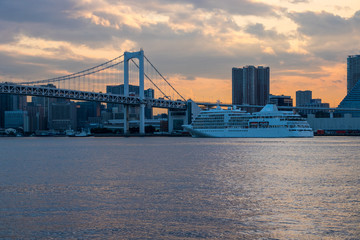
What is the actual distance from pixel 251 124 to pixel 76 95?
104ft

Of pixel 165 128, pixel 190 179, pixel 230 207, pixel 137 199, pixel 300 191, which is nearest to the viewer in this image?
pixel 230 207

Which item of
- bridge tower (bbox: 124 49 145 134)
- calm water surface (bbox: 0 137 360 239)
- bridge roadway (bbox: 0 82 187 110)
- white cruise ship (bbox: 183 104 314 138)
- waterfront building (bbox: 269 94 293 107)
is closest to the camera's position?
calm water surface (bbox: 0 137 360 239)

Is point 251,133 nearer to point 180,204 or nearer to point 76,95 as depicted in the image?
point 76,95

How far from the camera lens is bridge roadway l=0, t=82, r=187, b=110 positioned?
273ft

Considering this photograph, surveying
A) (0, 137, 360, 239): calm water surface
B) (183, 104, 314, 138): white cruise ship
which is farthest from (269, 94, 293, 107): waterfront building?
(0, 137, 360, 239): calm water surface

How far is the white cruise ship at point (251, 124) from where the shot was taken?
7838 centimetres

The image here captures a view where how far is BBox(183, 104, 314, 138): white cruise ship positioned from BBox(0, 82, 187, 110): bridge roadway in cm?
1604

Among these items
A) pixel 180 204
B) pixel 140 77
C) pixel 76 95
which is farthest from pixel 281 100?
pixel 180 204

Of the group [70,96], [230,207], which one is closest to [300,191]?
[230,207]

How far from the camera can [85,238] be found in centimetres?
1077

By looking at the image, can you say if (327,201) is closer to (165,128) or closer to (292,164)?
(292,164)

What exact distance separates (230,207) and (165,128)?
135 metres

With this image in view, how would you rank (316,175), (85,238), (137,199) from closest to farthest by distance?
(85,238)
(137,199)
(316,175)

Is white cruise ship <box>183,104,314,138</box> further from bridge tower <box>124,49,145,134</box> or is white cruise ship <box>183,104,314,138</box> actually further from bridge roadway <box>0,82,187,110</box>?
bridge roadway <box>0,82,187,110</box>
